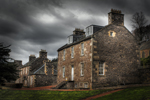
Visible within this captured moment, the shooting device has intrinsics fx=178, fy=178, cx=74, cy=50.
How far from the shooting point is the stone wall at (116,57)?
2377 centimetres

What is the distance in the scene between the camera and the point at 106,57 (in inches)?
961

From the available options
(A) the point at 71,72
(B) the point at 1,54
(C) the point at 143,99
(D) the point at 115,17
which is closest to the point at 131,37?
(D) the point at 115,17

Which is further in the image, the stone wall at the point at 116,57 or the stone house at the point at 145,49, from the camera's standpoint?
the stone house at the point at 145,49

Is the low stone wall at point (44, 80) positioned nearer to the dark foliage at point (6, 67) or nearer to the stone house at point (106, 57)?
the dark foliage at point (6, 67)

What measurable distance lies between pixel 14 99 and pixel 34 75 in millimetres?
23584

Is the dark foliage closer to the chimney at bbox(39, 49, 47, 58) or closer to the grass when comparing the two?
the chimney at bbox(39, 49, 47, 58)

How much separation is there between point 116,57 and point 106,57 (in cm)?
173

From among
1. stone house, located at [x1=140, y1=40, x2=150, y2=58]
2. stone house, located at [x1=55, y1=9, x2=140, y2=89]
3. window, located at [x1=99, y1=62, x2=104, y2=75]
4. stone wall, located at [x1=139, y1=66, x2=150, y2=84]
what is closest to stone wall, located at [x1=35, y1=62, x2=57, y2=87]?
stone house, located at [x1=55, y1=9, x2=140, y2=89]

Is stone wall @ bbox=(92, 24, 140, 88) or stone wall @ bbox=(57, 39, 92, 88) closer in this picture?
stone wall @ bbox=(92, 24, 140, 88)

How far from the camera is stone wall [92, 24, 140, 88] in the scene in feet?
78.0

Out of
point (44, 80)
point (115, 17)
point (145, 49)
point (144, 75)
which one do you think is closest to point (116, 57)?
point (144, 75)

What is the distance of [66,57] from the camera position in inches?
1211

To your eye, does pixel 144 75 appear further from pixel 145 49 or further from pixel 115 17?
pixel 145 49

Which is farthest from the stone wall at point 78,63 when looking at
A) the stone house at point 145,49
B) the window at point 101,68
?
the stone house at point 145,49
